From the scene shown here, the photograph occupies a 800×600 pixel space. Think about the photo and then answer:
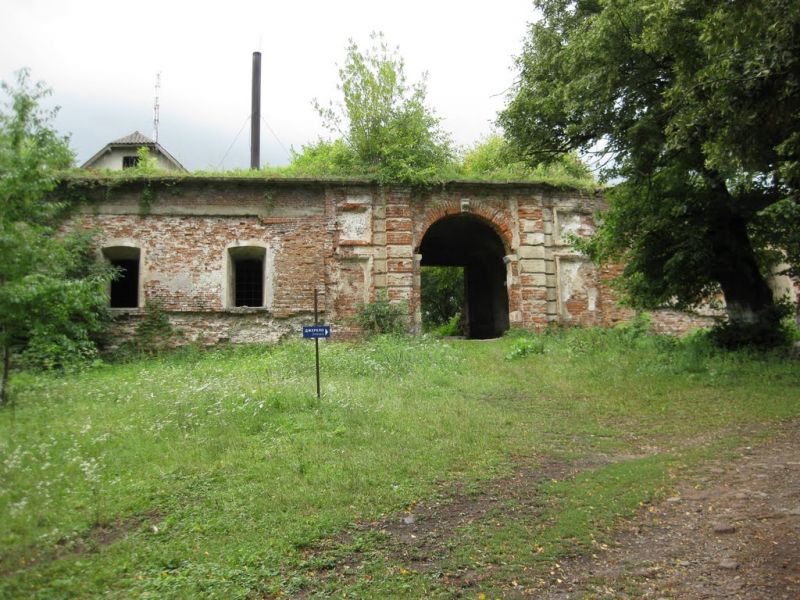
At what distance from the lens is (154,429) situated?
7.41 m

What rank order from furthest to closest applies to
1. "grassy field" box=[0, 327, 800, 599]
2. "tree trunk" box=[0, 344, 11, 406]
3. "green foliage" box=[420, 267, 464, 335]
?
"green foliage" box=[420, 267, 464, 335] < "tree trunk" box=[0, 344, 11, 406] < "grassy field" box=[0, 327, 800, 599]

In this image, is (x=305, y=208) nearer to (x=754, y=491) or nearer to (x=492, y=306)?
(x=492, y=306)

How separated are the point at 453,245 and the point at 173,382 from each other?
12338mm

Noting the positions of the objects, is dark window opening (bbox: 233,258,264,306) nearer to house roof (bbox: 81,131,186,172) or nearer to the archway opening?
the archway opening

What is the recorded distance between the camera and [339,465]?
611 centimetres

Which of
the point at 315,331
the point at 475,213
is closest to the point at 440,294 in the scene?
the point at 475,213

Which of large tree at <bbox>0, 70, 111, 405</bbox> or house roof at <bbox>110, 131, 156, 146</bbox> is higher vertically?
house roof at <bbox>110, 131, 156, 146</bbox>

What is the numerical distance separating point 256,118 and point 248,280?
13673 millimetres

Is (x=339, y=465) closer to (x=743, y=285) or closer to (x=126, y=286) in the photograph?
(x=743, y=285)

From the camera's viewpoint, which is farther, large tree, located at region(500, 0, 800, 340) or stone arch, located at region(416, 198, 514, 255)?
stone arch, located at region(416, 198, 514, 255)

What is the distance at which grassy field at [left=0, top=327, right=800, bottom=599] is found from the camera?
13.6 feet

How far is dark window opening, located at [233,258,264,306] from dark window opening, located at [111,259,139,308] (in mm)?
2776

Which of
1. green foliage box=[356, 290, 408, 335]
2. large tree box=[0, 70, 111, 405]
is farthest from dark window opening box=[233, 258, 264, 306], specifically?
large tree box=[0, 70, 111, 405]

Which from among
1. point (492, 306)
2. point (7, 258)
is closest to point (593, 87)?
point (7, 258)
